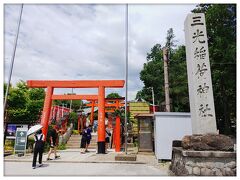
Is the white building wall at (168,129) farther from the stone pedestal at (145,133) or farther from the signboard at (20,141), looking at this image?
the signboard at (20,141)

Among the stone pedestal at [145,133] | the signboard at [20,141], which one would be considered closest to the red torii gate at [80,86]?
the signboard at [20,141]

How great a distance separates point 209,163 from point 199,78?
2681 mm

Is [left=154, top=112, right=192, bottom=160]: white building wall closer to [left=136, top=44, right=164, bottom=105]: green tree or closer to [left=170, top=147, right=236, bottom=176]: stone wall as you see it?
[left=170, top=147, right=236, bottom=176]: stone wall

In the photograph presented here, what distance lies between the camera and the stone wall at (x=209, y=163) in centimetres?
559

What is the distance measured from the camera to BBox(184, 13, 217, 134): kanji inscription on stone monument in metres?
6.68

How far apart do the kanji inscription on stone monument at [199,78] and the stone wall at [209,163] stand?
1043 mm

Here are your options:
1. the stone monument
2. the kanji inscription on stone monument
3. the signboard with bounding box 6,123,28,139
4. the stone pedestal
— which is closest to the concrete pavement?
the stone monument

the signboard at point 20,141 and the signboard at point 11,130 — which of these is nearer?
the signboard at point 20,141

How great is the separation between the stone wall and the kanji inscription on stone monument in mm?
1043

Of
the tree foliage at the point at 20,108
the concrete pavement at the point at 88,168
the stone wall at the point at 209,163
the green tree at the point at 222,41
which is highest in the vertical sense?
the green tree at the point at 222,41

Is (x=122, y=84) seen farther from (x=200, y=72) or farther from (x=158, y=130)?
(x=200, y=72)

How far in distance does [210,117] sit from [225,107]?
16693mm

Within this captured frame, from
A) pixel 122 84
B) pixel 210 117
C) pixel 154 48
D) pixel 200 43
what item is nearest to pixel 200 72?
pixel 200 43

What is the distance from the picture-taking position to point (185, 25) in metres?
7.76
